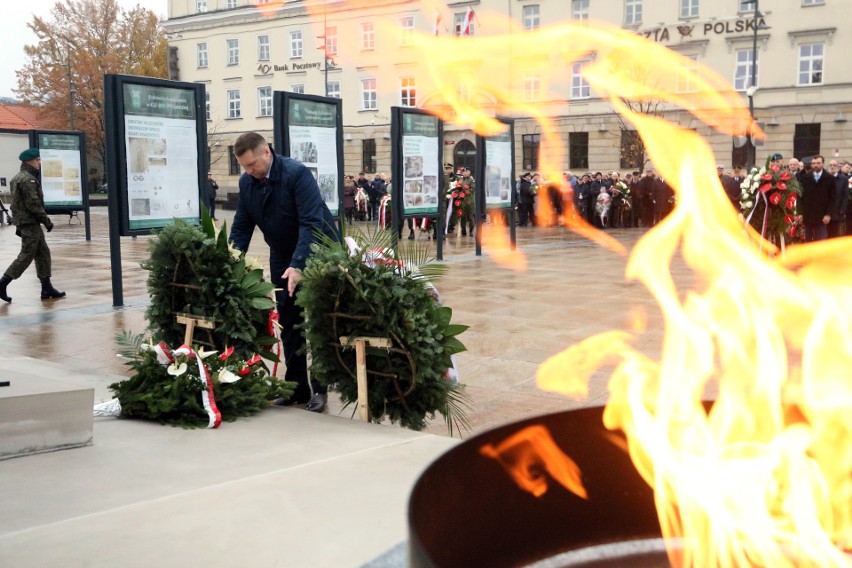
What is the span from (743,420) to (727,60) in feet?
128

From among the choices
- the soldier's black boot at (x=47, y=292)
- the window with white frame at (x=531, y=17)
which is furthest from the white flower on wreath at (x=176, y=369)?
the window with white frame at (x=531, y=17)

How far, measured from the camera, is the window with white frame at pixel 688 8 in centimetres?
3244

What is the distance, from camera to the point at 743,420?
94.0 inches

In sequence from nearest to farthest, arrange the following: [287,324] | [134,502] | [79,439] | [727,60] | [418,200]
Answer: [134,502], [79,439], [287,324], [418,200], [727,60]

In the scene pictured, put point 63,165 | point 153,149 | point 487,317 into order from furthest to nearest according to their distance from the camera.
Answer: point 63,165 → point 153,149 → point 487,317

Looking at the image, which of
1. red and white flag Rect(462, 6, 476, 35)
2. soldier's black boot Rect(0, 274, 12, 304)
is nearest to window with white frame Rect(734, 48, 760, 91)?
soldier's black boot Rect(0, 274, 12, 304)

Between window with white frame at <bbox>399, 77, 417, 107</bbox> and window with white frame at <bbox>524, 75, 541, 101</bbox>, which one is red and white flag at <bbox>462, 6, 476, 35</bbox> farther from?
window with white frame at <bbox>399, 77, 417, 107</bbox>

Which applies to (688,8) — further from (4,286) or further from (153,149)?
(4,286)

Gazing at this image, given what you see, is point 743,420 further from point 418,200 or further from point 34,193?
point 418,200

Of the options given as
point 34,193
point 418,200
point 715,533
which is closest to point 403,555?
point 715,533

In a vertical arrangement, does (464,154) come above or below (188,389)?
above

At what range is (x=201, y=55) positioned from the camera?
192ft

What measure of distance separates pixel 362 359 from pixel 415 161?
10.7 m

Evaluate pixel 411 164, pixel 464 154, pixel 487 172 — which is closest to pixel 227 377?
pixel 411 164
